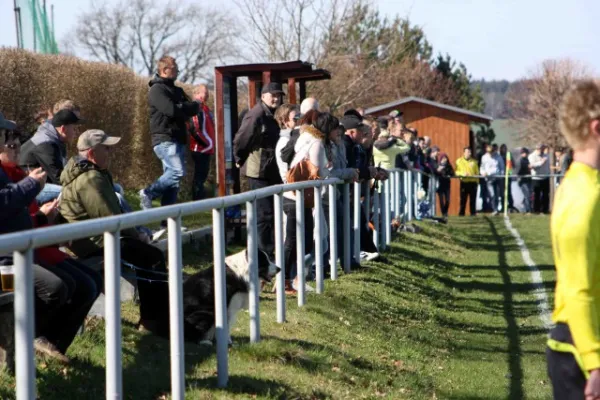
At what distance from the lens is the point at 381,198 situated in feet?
56.9

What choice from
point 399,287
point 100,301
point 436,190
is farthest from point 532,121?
point 100,301

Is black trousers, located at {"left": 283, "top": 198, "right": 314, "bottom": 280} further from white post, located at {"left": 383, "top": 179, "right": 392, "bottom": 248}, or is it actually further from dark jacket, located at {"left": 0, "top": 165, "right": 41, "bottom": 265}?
white post, located at {"left": 383, "top": 179, "right": 392, "bottom": 248}

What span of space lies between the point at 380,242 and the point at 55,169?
7822 mm

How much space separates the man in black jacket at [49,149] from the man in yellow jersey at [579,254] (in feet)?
21.0

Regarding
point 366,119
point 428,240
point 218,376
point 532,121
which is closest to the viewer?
point 218,376

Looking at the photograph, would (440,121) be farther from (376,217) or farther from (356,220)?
(356,220)

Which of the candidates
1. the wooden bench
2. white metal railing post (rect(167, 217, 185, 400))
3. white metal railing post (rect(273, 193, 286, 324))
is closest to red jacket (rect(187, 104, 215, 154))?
white metal railing post (rect(273, 193, 286, 324))

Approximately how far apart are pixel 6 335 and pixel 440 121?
106 ft

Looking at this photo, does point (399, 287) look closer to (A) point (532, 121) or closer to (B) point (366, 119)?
(B) point (366, 119)

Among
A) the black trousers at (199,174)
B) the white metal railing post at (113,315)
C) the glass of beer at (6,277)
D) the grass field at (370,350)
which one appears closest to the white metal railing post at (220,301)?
the grass field at (370,350)

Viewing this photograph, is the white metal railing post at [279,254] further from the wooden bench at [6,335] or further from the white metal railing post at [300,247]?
the wooden bench at [6,335]

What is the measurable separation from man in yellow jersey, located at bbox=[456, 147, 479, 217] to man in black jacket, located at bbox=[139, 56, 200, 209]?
67.3 ft

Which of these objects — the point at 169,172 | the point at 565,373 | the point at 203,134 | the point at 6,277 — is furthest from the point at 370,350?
the point at 203,134

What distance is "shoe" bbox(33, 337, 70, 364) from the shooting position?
681cm
